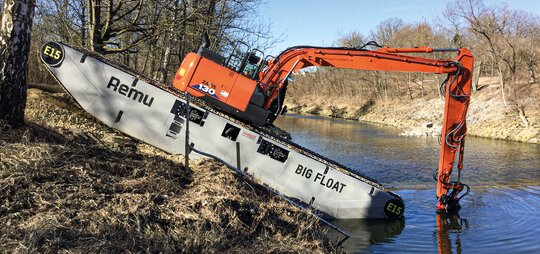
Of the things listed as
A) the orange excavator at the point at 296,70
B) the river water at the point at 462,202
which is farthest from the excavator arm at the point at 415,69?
the river water at the point at 462,202

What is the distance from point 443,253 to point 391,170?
8633 millimetres

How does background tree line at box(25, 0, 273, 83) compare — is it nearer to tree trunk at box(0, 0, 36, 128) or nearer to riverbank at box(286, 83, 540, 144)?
tree trunk at box(0, 0, 36, 128)

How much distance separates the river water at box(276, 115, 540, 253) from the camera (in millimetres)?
8703

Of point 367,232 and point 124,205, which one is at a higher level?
point 367,232

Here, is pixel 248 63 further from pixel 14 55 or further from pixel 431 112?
pixel 431 112

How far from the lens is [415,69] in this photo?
10422 mm

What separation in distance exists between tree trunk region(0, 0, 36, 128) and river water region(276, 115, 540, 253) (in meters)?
6.13

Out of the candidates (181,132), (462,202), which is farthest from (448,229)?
(181,132)

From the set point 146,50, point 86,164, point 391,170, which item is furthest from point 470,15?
point 86,164

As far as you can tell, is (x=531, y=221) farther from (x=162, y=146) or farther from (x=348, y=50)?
(x=162, y=146)

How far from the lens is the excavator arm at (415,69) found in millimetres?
10383

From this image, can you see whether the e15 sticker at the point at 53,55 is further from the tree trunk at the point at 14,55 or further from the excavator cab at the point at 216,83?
the tree trunk at the point at 14,55

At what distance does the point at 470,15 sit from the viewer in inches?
1256

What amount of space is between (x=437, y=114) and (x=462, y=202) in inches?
1092
